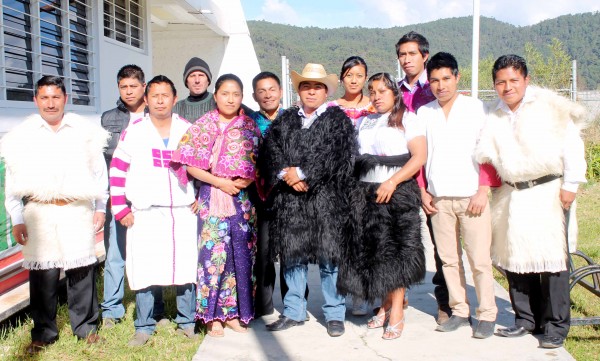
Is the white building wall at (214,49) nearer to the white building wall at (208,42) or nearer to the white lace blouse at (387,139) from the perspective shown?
the white building wall at (208,42)

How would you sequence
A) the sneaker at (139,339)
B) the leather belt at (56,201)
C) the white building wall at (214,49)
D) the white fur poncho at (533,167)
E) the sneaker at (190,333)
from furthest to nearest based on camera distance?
1. the white building wall at (214,49)
2. the sneaker at (190,333)
3. the sneaker at (139,339)
4. the leather belt at (56,201)
5. the white fur poncho at (533,167)

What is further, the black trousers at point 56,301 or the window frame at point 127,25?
the window frame at point 127,25

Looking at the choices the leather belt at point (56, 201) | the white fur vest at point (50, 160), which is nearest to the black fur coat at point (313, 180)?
the white fur vest at point (50, 160)

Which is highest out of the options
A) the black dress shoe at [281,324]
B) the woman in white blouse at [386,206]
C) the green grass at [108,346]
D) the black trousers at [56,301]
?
the woman in white blouse at [386,206]

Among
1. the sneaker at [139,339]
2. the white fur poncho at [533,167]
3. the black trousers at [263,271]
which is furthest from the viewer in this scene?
the black trousers at [263,271]

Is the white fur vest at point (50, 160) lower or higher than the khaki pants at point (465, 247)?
higher

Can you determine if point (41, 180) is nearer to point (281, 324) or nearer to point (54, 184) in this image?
point (54, 184)

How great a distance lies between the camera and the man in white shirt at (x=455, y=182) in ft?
12.0

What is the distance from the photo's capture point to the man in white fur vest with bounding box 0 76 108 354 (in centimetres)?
355

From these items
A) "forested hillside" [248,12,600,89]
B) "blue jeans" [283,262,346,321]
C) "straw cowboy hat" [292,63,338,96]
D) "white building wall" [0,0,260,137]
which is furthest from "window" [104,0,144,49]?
"forested hillside" [248,12,600,89]

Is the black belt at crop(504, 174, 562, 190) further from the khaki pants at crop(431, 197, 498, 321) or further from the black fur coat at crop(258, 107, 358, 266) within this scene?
the black fur coat at crop(258, 107, 358, 266)

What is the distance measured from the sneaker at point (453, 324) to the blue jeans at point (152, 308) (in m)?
1.66

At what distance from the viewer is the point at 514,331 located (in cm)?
378

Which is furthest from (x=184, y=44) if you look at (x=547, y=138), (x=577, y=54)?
(x=577, y=54)
